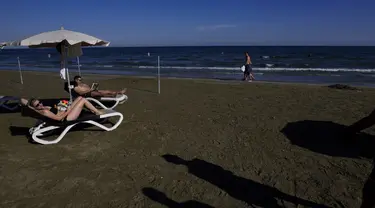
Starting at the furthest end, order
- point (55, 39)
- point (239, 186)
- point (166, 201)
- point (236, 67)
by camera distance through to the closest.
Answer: point (236, 67) < point (55, 39) < point (239, 186) < point (166, 201)

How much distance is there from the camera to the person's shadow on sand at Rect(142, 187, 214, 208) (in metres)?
3.17

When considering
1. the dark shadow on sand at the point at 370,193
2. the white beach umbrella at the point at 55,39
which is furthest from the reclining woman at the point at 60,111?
the dark shadow on sand at the point at 370,193

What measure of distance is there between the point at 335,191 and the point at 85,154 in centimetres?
363

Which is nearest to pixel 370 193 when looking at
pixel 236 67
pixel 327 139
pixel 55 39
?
pixel 327 139

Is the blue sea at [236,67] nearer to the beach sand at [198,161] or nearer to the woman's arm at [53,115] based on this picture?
the beach sand at [198,161]

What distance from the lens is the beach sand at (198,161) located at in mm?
3336

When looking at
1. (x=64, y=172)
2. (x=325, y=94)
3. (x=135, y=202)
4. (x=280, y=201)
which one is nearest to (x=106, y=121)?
(x=64, y=172)

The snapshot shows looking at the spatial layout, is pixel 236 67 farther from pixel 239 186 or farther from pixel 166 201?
pixel 166 201

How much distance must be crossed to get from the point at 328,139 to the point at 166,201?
3.23 m

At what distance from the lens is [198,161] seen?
4.30 meters

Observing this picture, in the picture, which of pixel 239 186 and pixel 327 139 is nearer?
pixel 239 186

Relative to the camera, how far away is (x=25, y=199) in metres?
3.29

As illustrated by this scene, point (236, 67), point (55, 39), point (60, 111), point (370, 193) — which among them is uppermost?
point (55, 39)

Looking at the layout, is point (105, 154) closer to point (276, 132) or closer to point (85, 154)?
point (85, 154)
